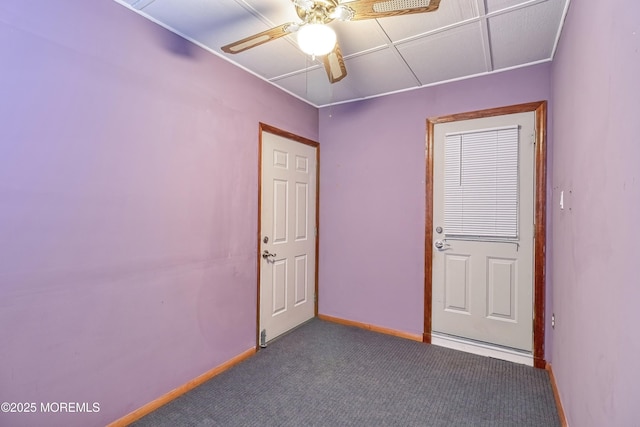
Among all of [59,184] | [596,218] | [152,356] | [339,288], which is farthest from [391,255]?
[59,184]

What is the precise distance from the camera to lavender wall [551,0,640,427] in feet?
3.03

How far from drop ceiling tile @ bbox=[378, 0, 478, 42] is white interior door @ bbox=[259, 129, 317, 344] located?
1387mm

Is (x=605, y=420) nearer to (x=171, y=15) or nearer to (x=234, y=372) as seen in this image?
(x=234, y=372)

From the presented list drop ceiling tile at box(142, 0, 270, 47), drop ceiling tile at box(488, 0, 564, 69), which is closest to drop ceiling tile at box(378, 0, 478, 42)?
drop ceiling tile at box(488, 0, 564, 69)

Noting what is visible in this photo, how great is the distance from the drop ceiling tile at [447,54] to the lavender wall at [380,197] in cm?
18

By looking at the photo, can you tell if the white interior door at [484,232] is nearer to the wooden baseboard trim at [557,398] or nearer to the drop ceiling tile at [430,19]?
the wooden baseboard trim at [557,398]

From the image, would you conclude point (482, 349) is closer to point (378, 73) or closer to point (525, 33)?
point (525, 33)

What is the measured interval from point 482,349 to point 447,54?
2.52 metres

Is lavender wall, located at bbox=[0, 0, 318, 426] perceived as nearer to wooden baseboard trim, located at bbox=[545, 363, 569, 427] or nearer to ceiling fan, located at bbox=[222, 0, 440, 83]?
ceiling fan, located at bbox=[222, 0, 440, 83]

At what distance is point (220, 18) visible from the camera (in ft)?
6.50

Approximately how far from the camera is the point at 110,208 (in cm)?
179

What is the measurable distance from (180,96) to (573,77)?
7.97 feet

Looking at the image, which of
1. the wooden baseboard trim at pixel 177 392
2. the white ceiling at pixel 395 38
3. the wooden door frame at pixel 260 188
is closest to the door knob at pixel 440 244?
the wooden door frame at pixel 260 188

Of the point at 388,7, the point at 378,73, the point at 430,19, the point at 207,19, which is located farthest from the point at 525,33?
the point at 207,19
